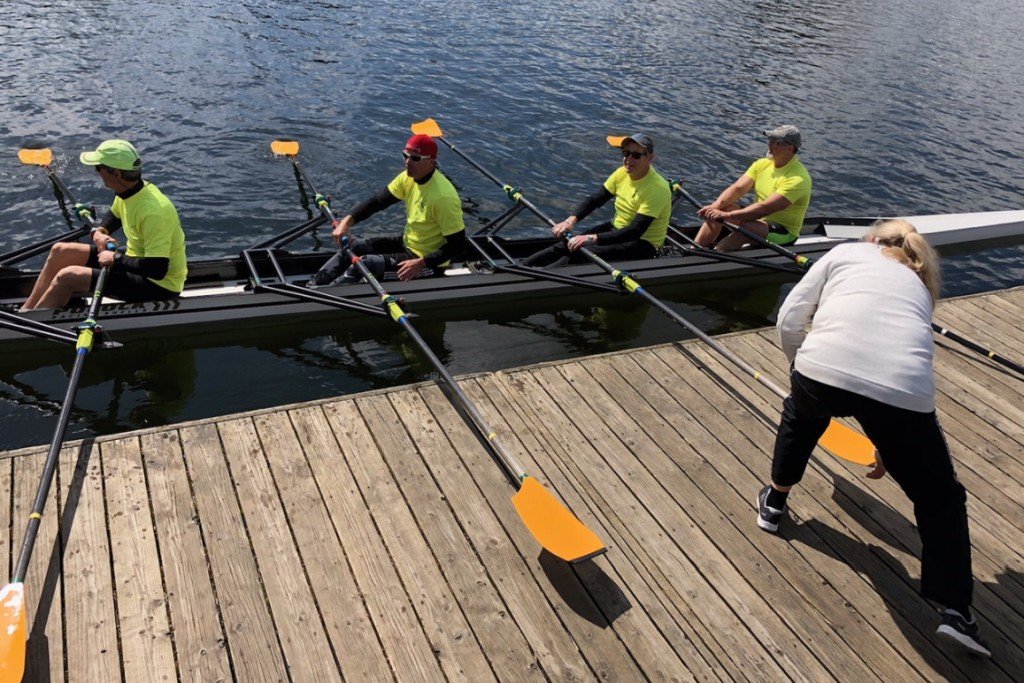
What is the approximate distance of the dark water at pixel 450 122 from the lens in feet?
28.1

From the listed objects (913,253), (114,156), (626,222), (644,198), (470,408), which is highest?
(913,253)

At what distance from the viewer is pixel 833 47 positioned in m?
26.7

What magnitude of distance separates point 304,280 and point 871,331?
6.84 m

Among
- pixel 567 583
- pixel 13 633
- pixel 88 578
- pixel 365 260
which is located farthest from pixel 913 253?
pixel 365 260

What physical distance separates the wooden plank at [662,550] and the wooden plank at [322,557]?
1999 millimetres

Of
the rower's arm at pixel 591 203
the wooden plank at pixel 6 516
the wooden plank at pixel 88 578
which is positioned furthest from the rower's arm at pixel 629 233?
the wooden plank at pixel 6 516

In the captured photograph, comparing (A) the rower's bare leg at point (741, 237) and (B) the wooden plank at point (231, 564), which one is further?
(A) the rower's bare leg at point (741, 237)

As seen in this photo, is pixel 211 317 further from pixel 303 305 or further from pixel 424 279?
pixel 424 279

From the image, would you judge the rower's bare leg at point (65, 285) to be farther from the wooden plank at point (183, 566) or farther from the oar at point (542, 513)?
the oar at point (542, 513)

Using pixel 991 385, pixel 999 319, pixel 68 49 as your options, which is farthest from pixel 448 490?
pixel 68 49

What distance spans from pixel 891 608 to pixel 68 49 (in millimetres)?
21476

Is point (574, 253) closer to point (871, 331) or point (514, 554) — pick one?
point (514, 554)

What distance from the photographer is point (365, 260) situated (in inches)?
340

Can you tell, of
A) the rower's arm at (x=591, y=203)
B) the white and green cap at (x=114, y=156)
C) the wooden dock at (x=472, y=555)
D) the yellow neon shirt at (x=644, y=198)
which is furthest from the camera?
the rower's arm at (x=591, y=203)
